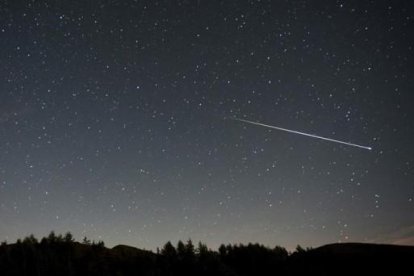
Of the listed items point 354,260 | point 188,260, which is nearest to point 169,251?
point 188,260

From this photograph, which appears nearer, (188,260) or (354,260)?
(354,260)

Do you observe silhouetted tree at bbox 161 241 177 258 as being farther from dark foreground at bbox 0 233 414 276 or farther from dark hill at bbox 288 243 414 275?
dark hill at bbox 288 243 414 275

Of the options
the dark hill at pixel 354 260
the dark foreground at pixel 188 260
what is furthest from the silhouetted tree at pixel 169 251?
the dark hill at pixel 354 260

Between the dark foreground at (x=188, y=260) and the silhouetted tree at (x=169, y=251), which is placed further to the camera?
the silhouetted tree at (x=169, y=251)

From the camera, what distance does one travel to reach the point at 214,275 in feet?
79.9

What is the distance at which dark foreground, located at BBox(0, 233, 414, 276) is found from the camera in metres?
22.5

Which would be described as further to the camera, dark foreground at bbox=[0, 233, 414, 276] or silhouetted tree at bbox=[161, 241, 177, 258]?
silhouetted tree at bbox=[161, 241, 177, 258]

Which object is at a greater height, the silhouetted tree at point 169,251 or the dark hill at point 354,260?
the silhouetted tree at point 169,251

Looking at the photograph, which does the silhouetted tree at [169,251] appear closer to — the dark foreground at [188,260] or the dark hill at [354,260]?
the dark foreground at [188,260]

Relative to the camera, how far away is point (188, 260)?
26.4 m

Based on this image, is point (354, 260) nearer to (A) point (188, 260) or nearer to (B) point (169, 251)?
(A) point (188, 260)

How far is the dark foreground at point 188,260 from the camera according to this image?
2247 cm

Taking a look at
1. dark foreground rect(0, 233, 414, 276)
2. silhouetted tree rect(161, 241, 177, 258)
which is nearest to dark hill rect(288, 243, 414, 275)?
dark foreground rect(0, 233, 414, 276)

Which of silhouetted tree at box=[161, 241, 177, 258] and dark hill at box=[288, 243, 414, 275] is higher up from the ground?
silhouetted tree at box=[161, 241, 177, 258]
